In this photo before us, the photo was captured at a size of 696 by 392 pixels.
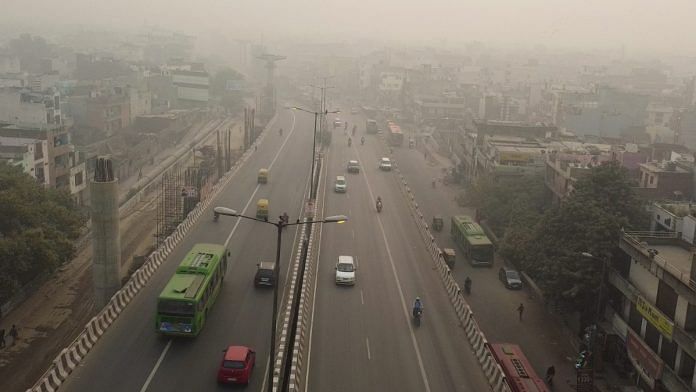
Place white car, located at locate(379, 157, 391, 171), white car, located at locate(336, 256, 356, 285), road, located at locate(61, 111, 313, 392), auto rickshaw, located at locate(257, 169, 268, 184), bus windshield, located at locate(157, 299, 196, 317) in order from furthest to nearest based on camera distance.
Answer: white car, located at locate(379, 157, 391, 171) → auto rickshaw, located at locate(257, 169, 268, 184) → white car, located at locate(336, 256, 356, 285) → bus windshield, located at locate(157, 299, 196, 317) → road, located at locate(61, 111, 313, 392)

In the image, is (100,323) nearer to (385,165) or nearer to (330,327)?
(330,327)

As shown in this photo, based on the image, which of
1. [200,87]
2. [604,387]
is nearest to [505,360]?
[604,387]

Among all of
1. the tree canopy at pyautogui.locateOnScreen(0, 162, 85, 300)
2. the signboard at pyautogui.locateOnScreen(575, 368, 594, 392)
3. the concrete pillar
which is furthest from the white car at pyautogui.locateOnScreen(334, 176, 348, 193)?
the signboard at pyautogui.locateOnScreen(575, 368, 594, 392)

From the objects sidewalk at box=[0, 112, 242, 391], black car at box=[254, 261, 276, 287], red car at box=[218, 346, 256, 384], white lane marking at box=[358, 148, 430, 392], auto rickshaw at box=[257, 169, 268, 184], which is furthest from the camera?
auto rickshaw at box=[257, 169, 268, 184]

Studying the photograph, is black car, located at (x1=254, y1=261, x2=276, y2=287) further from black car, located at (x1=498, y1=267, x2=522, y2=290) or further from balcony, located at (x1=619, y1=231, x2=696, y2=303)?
balcony, located at (x1=619, y1=231, x2=696, y2=303)

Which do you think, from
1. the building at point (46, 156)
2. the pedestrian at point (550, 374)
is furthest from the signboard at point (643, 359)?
the building at point (46, 156)

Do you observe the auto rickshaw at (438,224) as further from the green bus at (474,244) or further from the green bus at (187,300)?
the green bus at (187,300)
